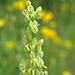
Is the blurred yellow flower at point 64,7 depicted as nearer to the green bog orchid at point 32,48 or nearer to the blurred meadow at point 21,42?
the blurred meadow at point 21,42

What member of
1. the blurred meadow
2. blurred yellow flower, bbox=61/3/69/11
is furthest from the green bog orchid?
blurred yellow flower, bbox=61/3/69/11

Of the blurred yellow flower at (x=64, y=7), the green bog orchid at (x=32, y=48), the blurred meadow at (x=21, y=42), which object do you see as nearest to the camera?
the green bog orchid at (x=32, y=48)

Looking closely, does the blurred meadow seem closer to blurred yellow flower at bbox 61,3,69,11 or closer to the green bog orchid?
blurred yellow flower at bbox 61,3,69,11

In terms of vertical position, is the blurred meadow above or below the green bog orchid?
above

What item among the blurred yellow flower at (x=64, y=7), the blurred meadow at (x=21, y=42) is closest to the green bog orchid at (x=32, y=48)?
the blurred meadow at (x=21, y=42)

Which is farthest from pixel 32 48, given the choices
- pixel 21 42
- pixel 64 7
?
pixel 64 7

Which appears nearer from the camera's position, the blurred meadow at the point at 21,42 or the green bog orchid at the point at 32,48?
the green bog orchid at the point at 32,48

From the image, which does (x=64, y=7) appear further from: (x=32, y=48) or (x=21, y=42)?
(x=32, y=48)

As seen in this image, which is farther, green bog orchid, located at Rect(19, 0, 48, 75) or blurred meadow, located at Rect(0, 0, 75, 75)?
blurred meadow, located at Rect(0, 0, 75, 75)
